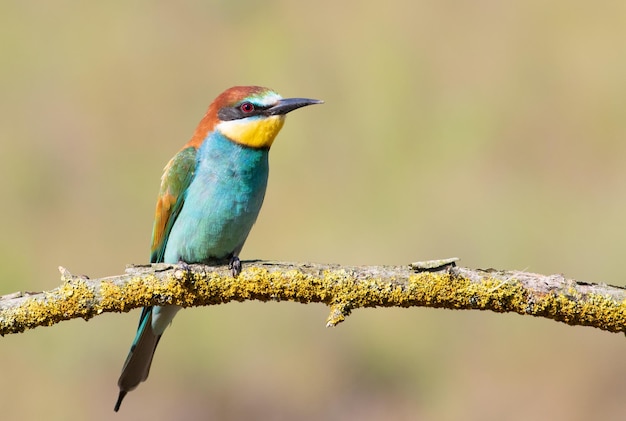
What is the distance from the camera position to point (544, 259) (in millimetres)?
3732

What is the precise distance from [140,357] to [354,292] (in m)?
0.92

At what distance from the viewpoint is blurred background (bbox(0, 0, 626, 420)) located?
356 centimetres

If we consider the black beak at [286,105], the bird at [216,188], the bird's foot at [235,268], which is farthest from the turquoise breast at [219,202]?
the bird's foot at [235,268]

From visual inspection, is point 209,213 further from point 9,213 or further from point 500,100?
point 500,100

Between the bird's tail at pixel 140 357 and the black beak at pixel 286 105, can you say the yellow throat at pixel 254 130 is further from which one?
the bird's tail at pixel 140 357

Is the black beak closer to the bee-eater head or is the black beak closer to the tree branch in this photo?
the bee-eater head

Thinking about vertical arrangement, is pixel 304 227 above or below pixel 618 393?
above

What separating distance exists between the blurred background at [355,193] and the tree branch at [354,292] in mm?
1927

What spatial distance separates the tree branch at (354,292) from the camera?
1575mm

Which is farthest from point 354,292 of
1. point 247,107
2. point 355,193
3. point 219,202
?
point 355,193

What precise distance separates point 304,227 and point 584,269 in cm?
121

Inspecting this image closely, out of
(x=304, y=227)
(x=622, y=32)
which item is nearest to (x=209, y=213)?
(x=304, y=227)

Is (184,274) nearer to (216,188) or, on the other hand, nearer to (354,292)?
(354,292)

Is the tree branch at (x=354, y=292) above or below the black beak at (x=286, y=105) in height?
below
